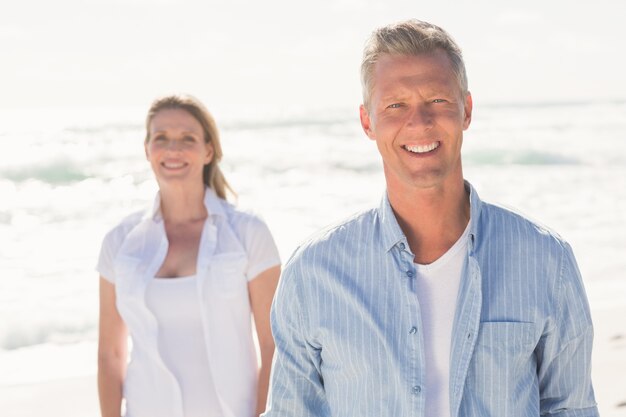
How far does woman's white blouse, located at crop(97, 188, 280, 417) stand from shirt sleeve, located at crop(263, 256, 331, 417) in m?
1.58

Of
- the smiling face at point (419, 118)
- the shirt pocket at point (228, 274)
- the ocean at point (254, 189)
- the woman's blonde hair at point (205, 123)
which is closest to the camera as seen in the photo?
the smiling face at point (419, 118)

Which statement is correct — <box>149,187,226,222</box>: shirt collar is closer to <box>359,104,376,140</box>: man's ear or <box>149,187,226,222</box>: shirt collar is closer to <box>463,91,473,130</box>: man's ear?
<box>359,104,376,140</box>: man's ear

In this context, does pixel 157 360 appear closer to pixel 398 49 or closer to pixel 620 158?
pixel 398 49

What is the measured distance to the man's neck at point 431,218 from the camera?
7.20ft

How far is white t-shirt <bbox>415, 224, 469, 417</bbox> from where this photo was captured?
206cm

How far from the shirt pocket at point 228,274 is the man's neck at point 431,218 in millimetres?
1755

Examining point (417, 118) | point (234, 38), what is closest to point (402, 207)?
point (417, 118)

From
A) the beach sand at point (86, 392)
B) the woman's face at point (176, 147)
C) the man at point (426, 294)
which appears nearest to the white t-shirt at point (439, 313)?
the man at point (426, 294)

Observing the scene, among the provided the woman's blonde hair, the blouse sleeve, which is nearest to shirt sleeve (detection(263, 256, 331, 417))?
the blouse sleeve

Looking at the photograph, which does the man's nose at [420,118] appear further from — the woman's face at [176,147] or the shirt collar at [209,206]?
the woman's face at [176,147]

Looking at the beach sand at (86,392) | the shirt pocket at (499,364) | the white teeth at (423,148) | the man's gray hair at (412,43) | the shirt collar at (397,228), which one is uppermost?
the man's gray hair at (412,43)

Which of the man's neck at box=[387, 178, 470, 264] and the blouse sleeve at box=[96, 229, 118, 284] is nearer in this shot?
the man's neck at box=[387, 178, 470, 264]

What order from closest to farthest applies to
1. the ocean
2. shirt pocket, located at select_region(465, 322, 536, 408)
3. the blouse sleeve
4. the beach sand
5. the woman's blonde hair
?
shirt pocket, located at select_region(465, 322, 536, 408) < the blouse sleeve < the woman's blonde hair < the beach sand < the ocean

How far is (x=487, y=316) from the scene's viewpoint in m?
2.07
